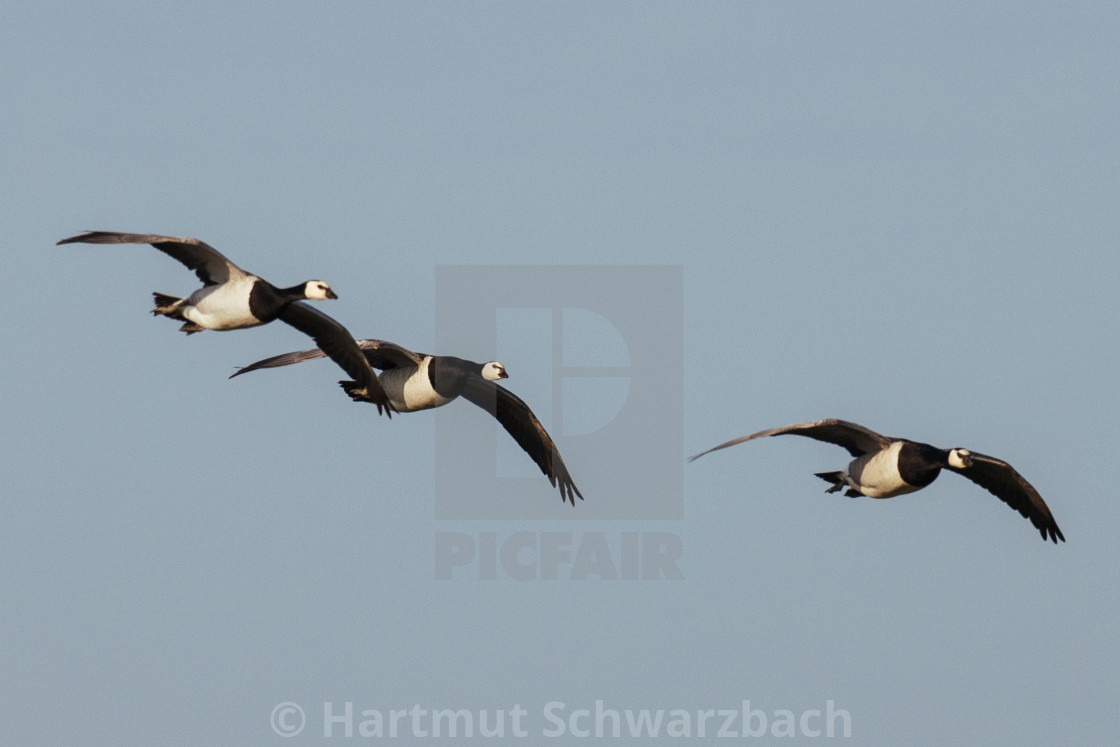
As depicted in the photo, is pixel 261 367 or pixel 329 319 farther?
pixel 261 367

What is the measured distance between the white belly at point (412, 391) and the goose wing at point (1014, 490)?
811cm

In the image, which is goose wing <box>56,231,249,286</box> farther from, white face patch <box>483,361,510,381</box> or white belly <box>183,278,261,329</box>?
white face patch <box>483,361,510,381</box>

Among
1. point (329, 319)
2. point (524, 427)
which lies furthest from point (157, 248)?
point (524, 427)

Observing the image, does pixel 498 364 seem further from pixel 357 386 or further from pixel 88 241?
pixel 88 241

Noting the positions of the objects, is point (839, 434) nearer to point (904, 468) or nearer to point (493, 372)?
point (904, 468)

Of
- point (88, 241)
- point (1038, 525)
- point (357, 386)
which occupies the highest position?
point (88, 241)

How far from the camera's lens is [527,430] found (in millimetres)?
26203

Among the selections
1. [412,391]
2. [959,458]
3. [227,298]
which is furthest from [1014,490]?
[227,298]

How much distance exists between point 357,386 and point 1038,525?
10.8m

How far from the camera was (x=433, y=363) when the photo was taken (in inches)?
968

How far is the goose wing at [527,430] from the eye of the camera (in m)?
25.9

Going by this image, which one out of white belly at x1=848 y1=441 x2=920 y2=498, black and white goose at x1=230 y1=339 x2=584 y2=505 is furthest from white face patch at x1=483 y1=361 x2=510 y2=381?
white belly at x1=848 y1=441 x2=920 y2=498

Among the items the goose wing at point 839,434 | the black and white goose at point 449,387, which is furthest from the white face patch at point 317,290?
the goose wing at point 839,434

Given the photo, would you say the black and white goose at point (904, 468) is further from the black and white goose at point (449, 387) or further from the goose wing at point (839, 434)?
the black and white goose at point (449, 387)
